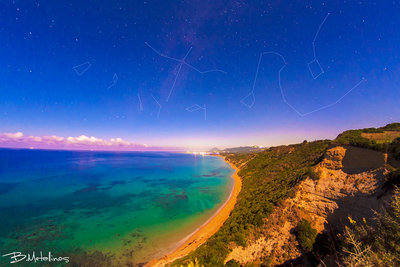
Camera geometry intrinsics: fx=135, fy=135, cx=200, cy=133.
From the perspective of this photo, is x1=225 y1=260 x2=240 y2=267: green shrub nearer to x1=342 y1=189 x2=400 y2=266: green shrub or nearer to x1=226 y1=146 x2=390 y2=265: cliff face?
x1=226 y1=146 x2=390 y2=265: cliff face

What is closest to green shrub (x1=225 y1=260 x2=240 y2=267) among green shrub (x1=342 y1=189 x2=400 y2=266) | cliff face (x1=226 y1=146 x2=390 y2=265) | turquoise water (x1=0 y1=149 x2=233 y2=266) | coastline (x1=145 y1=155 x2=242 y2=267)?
cliff face (x1=226 y1=146 x2=390 y2=265)

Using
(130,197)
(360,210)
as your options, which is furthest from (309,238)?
(130,197)

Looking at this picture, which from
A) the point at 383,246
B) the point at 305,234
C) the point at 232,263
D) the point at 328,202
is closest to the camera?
the point at 383,246

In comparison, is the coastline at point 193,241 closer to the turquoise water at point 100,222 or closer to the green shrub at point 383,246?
the turquoise water at point 100,222

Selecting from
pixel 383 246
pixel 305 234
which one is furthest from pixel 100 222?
pixel 383 246

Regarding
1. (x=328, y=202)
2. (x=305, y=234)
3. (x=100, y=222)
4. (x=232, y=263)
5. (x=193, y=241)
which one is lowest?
(x=100, y=222)

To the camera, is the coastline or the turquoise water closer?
the coastline

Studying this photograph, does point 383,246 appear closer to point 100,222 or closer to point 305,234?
point 305,234
